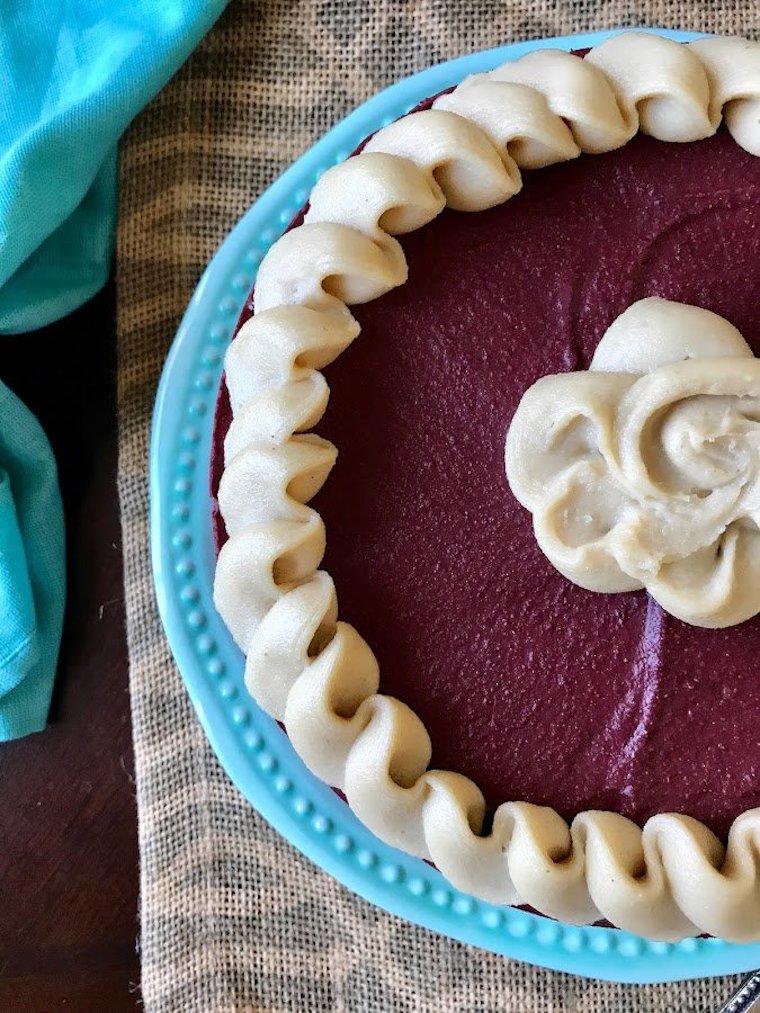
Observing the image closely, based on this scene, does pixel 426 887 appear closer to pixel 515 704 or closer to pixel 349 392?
pixel 515 704

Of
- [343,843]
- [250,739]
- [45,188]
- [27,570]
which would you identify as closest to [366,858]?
[343,843]

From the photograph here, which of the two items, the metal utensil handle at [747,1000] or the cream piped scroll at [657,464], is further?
the metal utensil handle at [747,1000]

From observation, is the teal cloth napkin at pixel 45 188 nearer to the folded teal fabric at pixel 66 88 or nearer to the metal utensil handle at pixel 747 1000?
the folded teal fabric at pixel 66 88

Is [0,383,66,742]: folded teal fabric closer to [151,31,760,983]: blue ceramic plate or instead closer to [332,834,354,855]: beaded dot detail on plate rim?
[151,31,760,983]: blue ceramic plate

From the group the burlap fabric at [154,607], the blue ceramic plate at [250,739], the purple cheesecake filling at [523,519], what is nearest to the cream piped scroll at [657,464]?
the purple cheesecake filling at [523,519]

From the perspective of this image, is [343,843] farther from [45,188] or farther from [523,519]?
[45,188]

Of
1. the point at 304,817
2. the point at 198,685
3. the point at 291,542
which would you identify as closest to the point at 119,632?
the point at 198,685

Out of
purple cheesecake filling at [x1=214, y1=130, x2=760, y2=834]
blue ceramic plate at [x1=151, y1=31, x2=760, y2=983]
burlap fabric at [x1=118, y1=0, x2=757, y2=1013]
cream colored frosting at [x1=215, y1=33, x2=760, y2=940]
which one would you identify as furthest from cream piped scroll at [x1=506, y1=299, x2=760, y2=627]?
burlap fabric at [x1=118, y1=0, x2=757, y2=1013]
